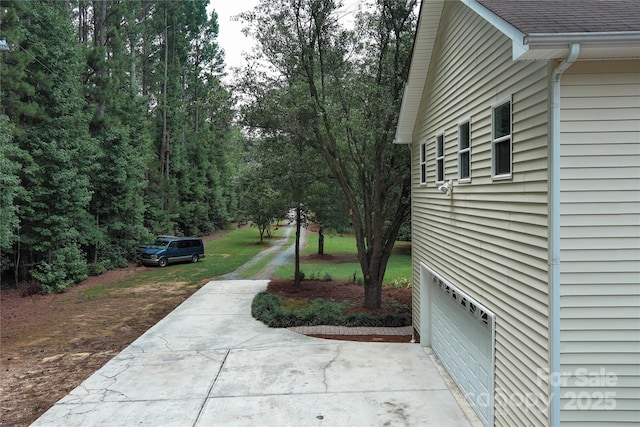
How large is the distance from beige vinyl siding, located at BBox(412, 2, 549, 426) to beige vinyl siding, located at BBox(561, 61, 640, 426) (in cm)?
21

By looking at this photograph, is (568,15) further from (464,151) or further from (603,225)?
(464,151)

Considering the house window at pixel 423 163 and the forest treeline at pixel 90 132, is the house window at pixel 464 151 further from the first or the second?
the forest treeline at pixel 90 132

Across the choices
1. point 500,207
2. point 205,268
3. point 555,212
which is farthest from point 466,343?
point 205,268

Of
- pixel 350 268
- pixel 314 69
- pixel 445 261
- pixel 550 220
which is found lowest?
pixel 350 268

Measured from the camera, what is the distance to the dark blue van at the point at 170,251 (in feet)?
80.6

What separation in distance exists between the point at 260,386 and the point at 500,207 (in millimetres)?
5144

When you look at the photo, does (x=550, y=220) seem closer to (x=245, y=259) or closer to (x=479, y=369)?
(x=479, y=369)

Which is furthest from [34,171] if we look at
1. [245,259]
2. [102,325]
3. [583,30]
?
[583,30]

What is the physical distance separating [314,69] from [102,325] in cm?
1023

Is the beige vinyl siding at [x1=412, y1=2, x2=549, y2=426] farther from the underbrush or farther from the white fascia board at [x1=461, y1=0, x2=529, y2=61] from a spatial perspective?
the underbrush

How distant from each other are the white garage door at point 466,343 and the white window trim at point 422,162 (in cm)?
242

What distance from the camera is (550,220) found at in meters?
3.86

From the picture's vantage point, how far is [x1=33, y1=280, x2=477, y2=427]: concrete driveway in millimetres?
6312

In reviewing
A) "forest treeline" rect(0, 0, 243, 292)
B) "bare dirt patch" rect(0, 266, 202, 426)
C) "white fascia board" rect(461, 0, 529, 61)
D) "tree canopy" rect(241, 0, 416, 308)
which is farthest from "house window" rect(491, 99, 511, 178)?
"forest treeline" rect(0, 0, 243, 292)
